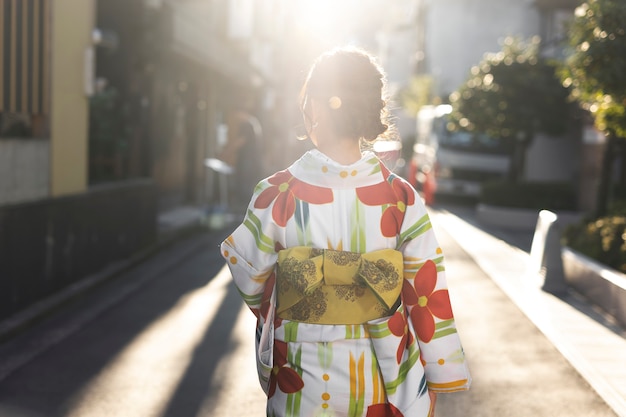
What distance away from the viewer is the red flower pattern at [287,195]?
2.63 meters

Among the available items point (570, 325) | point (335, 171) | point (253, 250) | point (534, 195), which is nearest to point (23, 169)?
point (570, 325)

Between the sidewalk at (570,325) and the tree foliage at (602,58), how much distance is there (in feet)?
6.93

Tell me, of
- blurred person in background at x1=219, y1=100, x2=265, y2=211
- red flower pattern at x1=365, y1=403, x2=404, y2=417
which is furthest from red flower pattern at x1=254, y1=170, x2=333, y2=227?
blurred person in background at x1=219, y1=100, x2=265, y2=211

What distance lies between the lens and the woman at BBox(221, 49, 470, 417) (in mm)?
2619

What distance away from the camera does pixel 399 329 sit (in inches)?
106

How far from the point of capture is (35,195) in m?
8.52

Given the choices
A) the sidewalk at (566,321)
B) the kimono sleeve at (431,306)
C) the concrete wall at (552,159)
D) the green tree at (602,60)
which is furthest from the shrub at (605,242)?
the concrete wall at (552,159)

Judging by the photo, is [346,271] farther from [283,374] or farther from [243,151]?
[243,151]

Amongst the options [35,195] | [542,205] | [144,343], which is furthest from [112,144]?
[542,205]

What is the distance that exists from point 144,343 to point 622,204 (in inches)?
317

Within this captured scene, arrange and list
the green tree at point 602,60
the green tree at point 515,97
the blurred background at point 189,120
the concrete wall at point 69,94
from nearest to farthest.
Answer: the blurred background at point 189,120, the concrete wall at point 69,94, the green tree at point 602,60, the green tree at point 515,97

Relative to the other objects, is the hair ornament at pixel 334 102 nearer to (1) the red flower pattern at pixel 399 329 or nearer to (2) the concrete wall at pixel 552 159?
(1) the red flower pattern at pixel 399 329

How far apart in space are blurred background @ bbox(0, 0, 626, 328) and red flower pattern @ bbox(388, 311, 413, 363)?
2.13ft

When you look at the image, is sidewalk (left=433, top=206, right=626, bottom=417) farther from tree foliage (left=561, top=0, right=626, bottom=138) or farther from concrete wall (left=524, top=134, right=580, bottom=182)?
concrete wall (left=524, top=134, right=580, bottom=182)
